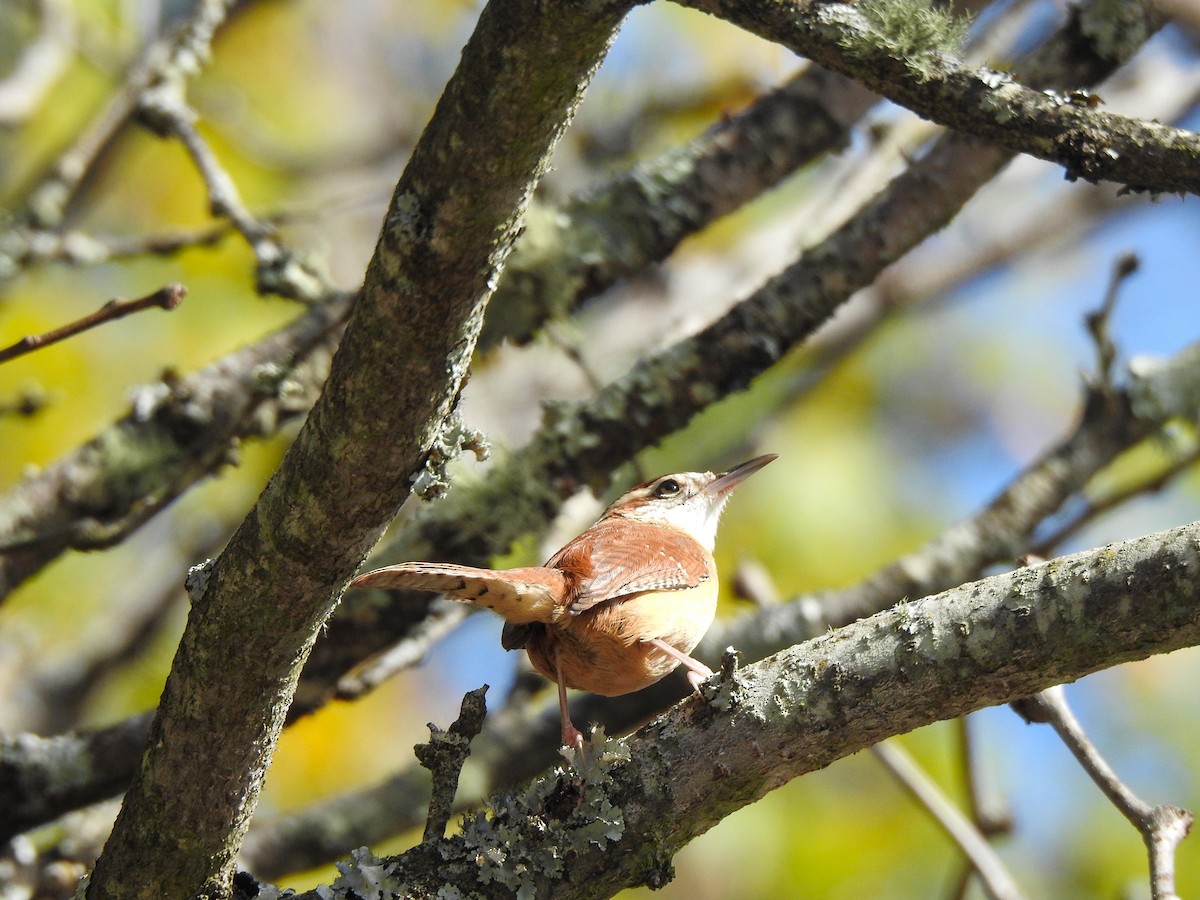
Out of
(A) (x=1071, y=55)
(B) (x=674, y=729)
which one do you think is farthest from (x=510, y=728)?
(A) (x=1071, y=55)

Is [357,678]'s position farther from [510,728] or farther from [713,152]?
[713,152]

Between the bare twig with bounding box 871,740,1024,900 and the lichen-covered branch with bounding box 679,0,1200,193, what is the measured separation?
230 cm

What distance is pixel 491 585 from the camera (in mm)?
3240

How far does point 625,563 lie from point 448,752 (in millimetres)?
1236

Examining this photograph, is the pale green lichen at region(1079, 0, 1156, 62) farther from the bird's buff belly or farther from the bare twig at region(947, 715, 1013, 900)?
the bird's buff belly

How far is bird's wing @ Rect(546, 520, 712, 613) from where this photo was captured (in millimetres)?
3492

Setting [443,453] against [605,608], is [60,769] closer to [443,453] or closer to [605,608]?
[605,608]

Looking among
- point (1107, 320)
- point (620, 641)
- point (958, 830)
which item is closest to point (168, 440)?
point (620, 641)

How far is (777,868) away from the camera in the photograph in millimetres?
6031

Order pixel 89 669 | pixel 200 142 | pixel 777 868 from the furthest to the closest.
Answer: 1. pixel 777 868
2. pixel 89 669
3. pixel 200 142

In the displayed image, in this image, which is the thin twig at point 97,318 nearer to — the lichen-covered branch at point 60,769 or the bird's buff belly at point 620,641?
the bird's buff belly at point 620,641

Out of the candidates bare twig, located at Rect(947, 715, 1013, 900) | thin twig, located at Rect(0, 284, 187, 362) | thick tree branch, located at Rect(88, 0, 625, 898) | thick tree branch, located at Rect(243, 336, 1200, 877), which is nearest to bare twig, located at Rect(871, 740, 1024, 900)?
bare twig, located at Rect(947, 715, 1013, 900)

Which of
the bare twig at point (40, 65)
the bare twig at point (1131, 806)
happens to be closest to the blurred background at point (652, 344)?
the bare twig at point (40, 65)

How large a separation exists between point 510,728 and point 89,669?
197 cm
